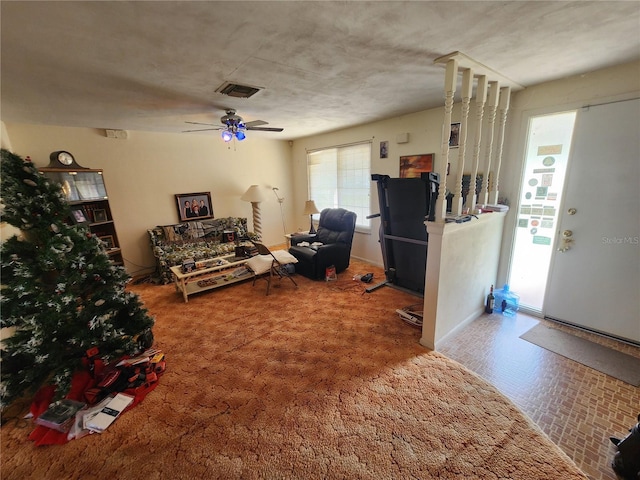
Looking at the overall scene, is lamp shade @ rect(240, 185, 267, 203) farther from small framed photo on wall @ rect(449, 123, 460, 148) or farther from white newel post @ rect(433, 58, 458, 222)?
white newel post @ rect(433, 58, 458, 222)

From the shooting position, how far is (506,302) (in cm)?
290

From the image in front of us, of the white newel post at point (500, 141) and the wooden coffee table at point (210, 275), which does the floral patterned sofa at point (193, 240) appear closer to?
the wooden coffee table at point (210, 275)

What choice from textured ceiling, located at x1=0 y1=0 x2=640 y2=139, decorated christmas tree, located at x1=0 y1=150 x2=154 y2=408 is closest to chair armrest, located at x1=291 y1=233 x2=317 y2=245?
textured ceiling, located at x1=0 y1=0 x2=640 y2=139

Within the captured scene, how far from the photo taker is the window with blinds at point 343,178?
14.6ft

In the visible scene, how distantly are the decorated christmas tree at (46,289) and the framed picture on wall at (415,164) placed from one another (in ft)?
12.0

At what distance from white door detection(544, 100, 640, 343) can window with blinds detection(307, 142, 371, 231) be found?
8.37ft

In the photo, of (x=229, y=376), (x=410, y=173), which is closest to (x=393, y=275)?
(x=410, y=173)

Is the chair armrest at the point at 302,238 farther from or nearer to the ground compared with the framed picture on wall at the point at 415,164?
nearer to the ground

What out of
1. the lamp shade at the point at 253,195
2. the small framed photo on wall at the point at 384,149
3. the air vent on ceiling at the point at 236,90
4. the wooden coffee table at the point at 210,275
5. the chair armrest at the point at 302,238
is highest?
the air vent on ceiling at the point at 236,90

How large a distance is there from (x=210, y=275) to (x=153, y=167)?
2162 mm

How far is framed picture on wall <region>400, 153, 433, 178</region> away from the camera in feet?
11.5

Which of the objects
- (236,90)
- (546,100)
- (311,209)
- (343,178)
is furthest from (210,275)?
(546,100)

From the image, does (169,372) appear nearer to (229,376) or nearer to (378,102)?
(229,376)

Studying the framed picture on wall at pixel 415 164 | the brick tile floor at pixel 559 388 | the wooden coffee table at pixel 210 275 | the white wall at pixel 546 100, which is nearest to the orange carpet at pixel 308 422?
the brick tile floor at pixel 559 388
